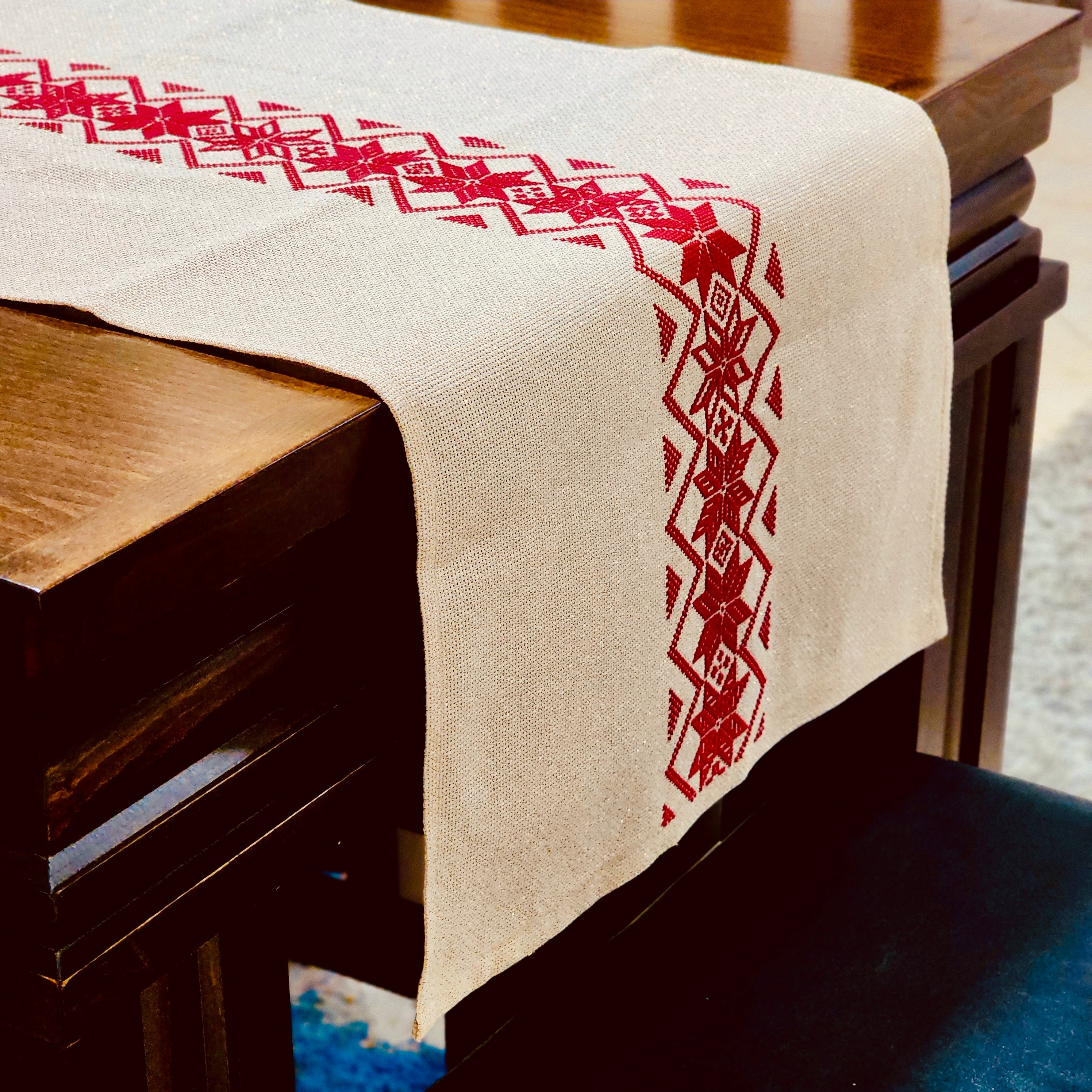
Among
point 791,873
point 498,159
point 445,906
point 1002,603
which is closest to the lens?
point 445,906

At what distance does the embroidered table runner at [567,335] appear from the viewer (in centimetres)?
55

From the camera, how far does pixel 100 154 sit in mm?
695

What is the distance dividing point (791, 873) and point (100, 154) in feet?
1.65

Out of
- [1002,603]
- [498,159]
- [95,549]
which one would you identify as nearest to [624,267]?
[498,159]

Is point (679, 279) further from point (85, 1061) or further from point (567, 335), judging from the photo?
point (85, 1061)

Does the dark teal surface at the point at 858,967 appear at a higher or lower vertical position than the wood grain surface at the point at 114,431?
lower

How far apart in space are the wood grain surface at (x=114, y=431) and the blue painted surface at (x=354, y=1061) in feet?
2.73

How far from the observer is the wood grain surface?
443mm

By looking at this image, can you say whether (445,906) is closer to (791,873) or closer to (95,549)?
(95,549)

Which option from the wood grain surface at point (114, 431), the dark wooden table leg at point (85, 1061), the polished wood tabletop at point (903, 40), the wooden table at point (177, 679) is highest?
the polished wood tabletop at point (903, 40)

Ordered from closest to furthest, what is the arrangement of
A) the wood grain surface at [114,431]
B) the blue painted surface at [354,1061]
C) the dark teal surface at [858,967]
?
1. the wood grain surface at [114,431]
2. the dark teal surface at [858,967]
3. the blue painted surface at [354,1061]

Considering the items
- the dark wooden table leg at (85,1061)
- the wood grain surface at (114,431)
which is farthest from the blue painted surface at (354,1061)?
the wood grain surface at (114,431)

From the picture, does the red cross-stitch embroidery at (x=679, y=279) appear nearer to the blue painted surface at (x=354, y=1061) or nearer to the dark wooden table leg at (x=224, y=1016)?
the dark wooden table leg at (x=224, y=1016)

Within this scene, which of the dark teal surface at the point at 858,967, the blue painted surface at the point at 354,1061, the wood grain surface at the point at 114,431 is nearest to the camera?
the wood grain surface at the point at 114,431
